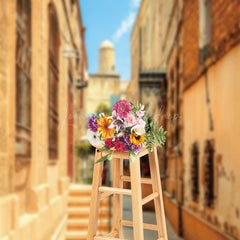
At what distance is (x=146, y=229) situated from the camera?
6.32 ft

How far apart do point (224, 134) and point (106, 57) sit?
3654cm

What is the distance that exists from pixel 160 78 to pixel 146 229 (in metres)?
7.80

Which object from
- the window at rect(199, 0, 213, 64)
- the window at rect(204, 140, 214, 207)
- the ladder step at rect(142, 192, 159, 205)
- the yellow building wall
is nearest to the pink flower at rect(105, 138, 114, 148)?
the ladder step at rect(142, 192, 159, 205)

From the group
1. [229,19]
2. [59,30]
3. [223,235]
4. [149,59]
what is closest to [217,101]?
[229,19]

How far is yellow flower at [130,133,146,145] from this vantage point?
1732 millimetres

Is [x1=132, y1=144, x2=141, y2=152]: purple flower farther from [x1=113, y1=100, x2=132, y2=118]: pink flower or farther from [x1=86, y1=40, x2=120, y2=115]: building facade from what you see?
[x1=86, y1=40, x2=120, y2=115]: building facade

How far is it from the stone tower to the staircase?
32150 mm

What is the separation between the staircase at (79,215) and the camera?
6016 mm

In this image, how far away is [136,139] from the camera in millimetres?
1745

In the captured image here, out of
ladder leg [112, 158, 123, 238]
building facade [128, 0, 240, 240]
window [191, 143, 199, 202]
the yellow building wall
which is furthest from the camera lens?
window [191, 143, 199, 202]

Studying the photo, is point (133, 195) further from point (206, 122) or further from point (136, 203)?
point (206, 122)

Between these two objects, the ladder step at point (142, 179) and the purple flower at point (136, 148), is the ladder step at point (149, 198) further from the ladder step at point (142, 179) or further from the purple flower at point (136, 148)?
the purple flower at point (136, 148)

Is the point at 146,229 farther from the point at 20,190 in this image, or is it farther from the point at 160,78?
the point at 160,78

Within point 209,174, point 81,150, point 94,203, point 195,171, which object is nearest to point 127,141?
point 94,203
